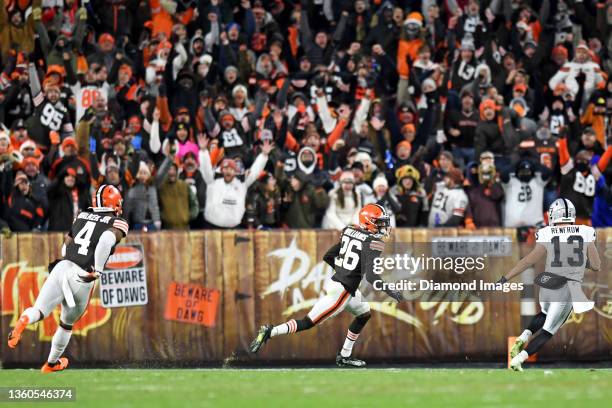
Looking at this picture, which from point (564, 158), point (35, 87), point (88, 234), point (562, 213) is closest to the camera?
point (88, 234)

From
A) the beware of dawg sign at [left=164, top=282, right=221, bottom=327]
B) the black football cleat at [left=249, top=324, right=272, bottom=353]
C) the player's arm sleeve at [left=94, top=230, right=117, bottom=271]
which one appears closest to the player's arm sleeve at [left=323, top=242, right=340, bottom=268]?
the black football cleat at [left=249, top=324, right=272, bottom=353]

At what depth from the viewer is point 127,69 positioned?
71.6 feet

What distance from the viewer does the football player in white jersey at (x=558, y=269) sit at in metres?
16.2

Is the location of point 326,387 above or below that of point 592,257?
below

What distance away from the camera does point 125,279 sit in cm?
1884

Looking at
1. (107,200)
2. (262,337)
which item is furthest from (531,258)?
(107,200)

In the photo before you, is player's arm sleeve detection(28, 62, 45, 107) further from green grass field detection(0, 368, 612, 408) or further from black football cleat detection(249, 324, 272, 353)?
black football cleat detection(249, 324, 272, 353)

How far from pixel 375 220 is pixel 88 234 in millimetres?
3458

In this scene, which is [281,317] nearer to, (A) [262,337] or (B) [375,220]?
(A) [262,337]

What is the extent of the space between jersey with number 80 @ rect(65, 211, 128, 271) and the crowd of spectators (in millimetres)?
2718

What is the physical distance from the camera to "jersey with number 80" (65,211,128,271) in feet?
52.9

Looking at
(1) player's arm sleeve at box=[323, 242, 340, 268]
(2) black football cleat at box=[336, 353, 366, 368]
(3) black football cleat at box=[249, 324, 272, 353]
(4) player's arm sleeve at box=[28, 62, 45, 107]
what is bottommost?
(2) black football cleat at box=[336, 353, 366, 368]

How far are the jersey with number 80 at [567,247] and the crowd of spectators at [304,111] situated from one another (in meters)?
2.89

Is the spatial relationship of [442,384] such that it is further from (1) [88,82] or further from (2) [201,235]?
(1) [88,82]
